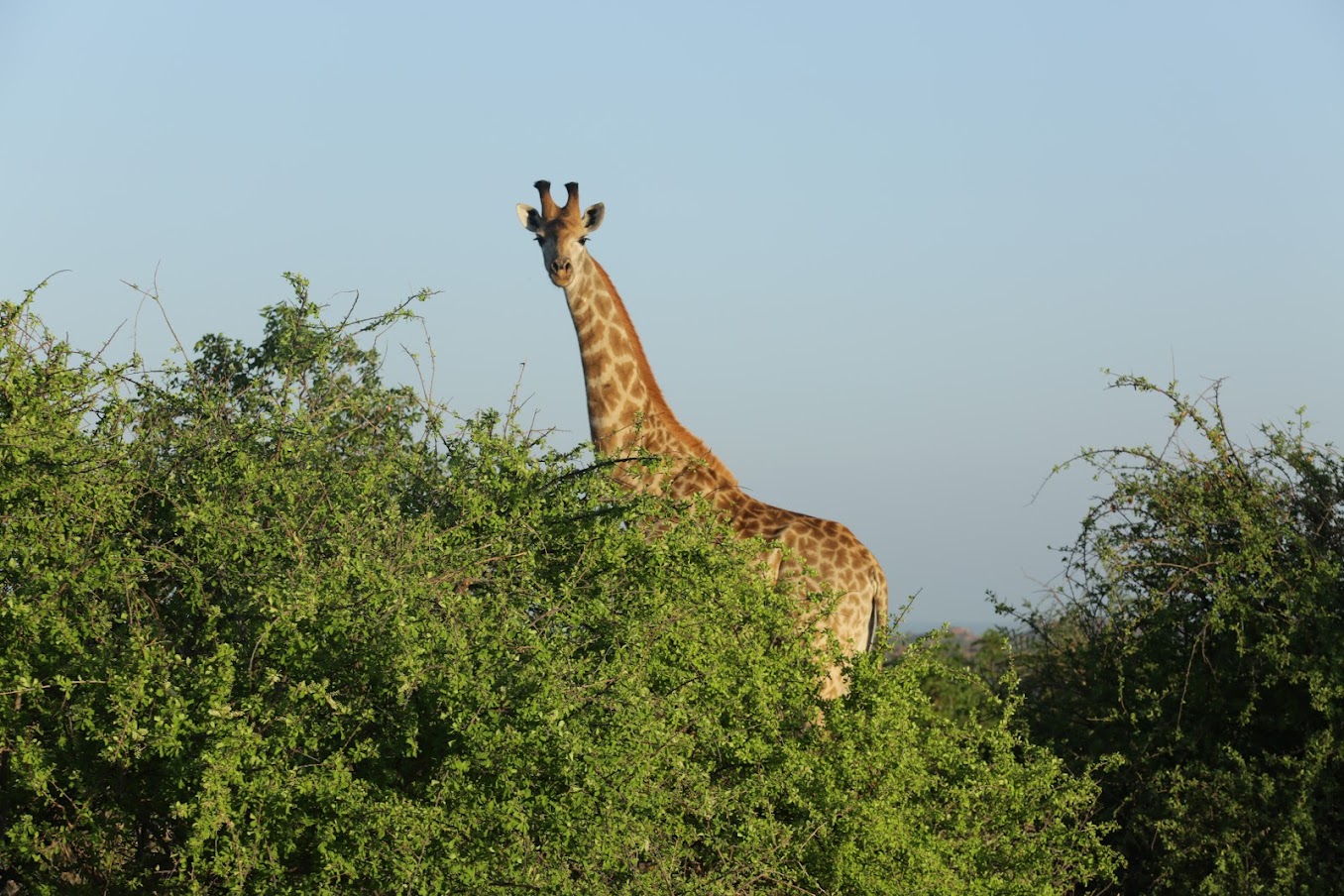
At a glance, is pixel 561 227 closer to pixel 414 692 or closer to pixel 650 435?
pixel 650 435

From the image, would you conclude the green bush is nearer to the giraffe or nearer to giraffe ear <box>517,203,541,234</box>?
the giraffe

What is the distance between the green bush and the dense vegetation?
99 centimetres

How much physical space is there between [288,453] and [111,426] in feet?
2.81

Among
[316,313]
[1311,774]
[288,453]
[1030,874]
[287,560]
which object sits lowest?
[1030,874]

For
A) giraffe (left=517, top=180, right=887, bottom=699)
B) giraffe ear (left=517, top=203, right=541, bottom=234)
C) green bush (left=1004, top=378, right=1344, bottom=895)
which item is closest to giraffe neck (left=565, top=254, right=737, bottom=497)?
giraffe (left=517, top=180, right=887, bottom=699)

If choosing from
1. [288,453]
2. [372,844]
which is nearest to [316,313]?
[288,453]

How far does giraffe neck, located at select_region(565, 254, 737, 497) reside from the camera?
1018 centimetres

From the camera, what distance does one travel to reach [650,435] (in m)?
10.1

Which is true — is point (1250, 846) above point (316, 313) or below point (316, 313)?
below

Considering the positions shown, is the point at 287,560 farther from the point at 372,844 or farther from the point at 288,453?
the point at 372,844

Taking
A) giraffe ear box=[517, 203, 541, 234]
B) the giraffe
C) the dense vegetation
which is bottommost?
the dense vegetation

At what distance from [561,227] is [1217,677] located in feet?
18.7

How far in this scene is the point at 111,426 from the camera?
22.1ft

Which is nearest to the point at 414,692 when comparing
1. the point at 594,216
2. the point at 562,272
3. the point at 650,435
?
the point at 650,435
